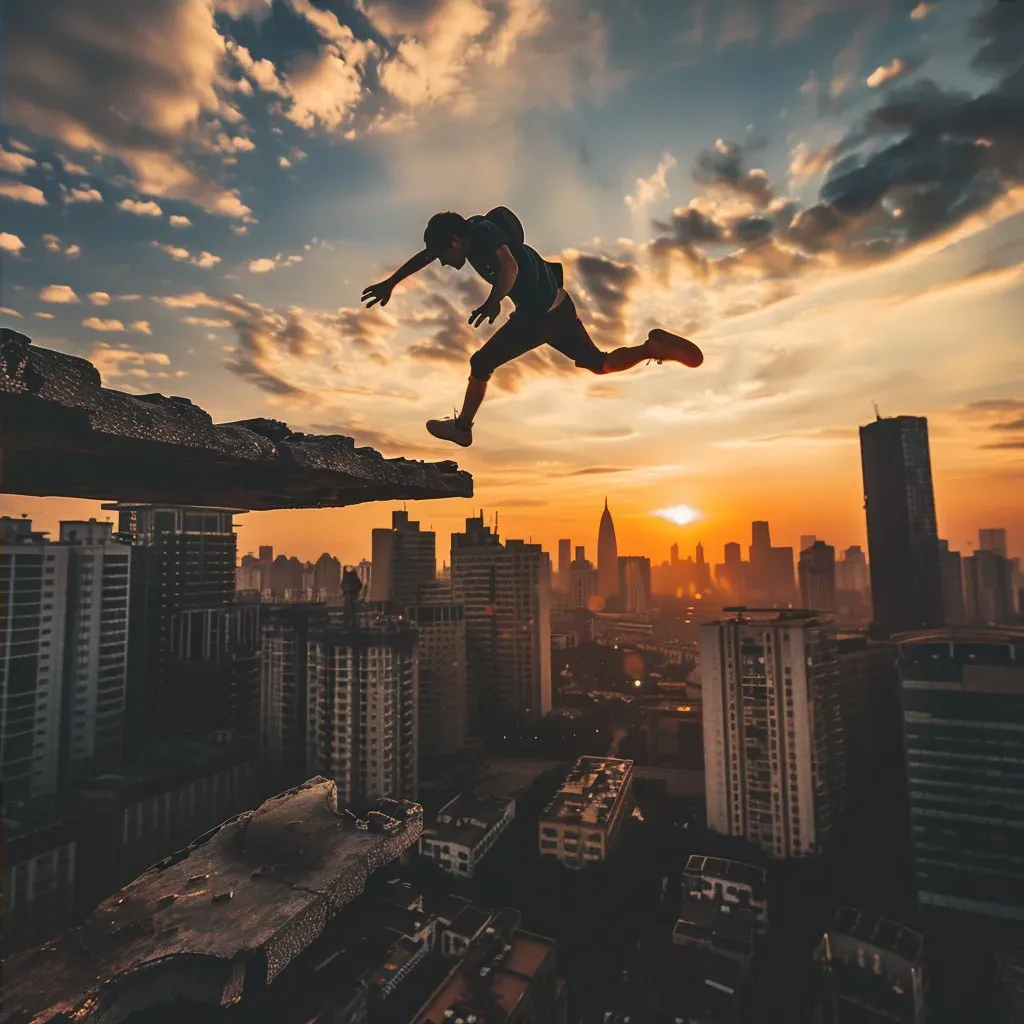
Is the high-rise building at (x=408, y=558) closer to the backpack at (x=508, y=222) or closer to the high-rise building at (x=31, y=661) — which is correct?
the high-rise building at (x=31, y=661)

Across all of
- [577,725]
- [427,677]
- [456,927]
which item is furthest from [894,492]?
[456,927]

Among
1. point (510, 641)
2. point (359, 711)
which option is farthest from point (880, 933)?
point (510, 641)

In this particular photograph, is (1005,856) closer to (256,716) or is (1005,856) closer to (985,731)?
(985,731)

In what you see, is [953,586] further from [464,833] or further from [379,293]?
[379,293]

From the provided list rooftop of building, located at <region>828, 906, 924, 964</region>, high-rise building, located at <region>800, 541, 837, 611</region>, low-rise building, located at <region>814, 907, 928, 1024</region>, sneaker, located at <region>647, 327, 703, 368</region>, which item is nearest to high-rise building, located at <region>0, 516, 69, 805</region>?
sneaker, located at <region>647, 327, 703, 368</region>

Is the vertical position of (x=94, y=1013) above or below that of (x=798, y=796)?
above

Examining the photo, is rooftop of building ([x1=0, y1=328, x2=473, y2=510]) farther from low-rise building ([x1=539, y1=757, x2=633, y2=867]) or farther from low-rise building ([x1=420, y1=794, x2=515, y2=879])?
low-rise building ([x1=539, y1=757, x2=633, y2=867])
